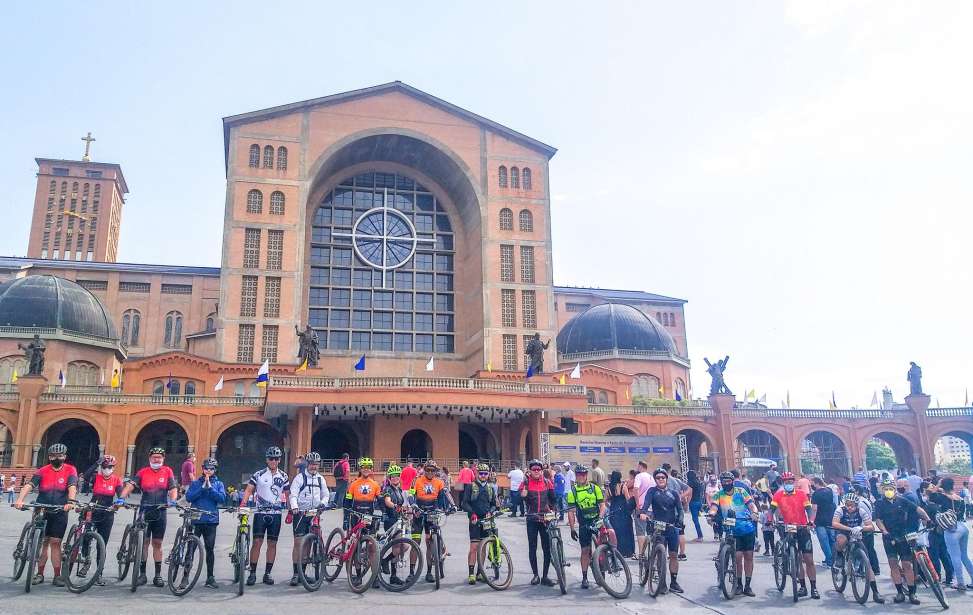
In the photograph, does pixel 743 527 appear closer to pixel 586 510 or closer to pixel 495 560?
pixel 586 510

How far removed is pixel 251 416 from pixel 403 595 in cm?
3183

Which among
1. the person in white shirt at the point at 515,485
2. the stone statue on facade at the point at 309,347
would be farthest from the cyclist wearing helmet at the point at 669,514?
the stone statue on facade at the point at 309,347

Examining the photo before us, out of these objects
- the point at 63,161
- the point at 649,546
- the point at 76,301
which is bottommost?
A: the point at 649,546

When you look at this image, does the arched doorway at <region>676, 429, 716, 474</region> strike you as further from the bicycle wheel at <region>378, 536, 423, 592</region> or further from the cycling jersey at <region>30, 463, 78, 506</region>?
the cycling jersey at <region>30, 463, 78, 506</region>

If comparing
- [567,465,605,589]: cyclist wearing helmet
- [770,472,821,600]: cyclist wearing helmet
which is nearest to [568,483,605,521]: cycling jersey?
[567,465,605,589]: cyclist wearing helmet

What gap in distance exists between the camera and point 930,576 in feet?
34.6

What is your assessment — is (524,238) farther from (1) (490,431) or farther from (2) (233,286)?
(2) (233,286)

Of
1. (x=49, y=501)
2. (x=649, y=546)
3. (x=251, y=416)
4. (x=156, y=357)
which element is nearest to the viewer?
(x=49, y=501)

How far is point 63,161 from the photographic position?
72812 millimetres

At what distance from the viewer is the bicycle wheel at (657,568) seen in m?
10.7

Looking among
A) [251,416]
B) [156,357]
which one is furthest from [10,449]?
[251,416]

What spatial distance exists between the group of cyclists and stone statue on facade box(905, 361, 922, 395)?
3734 centimetres

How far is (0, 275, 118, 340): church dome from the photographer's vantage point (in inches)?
1703

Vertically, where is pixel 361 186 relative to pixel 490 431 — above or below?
above
